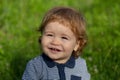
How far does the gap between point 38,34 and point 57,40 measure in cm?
241

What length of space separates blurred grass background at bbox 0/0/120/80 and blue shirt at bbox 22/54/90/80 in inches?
38.7

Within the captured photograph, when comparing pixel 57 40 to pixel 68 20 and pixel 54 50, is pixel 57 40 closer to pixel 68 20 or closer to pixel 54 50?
pixel 54 50

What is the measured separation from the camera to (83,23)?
434cm

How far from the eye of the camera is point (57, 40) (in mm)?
4129

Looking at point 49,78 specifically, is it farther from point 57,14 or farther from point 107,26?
point 107,26

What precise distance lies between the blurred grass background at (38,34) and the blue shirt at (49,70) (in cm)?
98

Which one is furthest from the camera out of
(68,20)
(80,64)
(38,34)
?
(38,34)

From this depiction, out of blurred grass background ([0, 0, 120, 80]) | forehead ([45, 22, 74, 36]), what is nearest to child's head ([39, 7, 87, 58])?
forehead ([45, 22, 74, 36])

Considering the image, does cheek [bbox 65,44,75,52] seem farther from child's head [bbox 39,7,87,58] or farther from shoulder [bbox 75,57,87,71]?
shoulder [bbox 75,57,87,71]

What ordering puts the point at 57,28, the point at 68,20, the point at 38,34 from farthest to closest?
1. the point at 38,34
2. the point at 68,20
3. the point at 57,28

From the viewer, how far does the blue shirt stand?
4.20m

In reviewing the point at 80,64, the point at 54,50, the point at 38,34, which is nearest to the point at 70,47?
the point at 54,50

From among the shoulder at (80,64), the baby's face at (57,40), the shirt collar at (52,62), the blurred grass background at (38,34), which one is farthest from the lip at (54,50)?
the blurred grass background at (38,34)

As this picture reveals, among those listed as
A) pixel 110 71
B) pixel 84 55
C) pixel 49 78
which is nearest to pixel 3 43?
pixel 84 55
